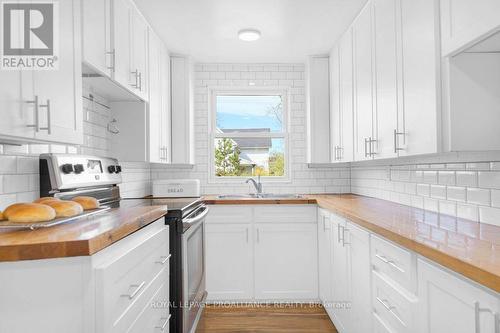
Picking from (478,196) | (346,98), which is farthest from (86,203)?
(346,98)

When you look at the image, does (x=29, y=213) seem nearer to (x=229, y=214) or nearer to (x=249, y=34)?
(x=229, y=214)

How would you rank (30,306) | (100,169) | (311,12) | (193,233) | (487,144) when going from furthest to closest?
(311,12)
(193,233)
(100,169)
(487,144)
(30,306)

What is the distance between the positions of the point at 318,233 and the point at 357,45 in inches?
61.7

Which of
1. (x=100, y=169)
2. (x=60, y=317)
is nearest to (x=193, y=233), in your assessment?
(x=100, y=169)

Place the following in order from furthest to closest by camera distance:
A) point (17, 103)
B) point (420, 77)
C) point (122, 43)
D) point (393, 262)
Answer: point (122, 43) → point (420, 77) → point (393, 262) → point (17, 103)

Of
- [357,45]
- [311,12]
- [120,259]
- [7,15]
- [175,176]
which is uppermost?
[311,12]

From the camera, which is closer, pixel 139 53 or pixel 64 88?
pixel 64 88

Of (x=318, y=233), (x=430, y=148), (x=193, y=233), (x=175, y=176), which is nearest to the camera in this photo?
(x=430, y=148)

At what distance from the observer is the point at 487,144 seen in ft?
4.74

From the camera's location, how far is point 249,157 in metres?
3.74

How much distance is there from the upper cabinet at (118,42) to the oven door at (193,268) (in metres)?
0.96

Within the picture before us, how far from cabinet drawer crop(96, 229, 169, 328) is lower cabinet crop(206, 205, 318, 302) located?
4.18 feet

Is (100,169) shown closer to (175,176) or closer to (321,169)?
(175,176)

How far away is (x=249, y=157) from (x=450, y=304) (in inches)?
112
